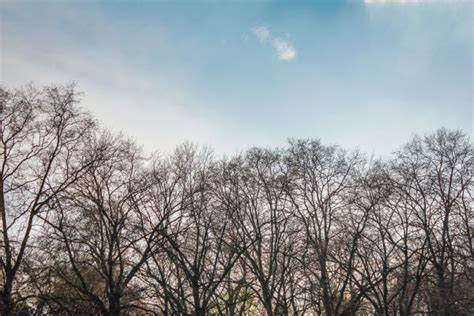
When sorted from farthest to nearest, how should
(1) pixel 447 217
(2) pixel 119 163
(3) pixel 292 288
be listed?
(3) pixel 292 288 < (1) pixel 447 217 < (2) pixel 119 163

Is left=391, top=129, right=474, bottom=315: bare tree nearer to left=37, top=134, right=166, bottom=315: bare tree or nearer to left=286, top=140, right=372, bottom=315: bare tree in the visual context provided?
left=286, top=140, right=372, bottom=315: bare tree

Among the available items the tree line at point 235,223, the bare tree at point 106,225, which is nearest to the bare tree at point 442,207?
the tree line at point 235,223

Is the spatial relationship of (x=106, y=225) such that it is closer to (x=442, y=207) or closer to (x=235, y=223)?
(x=235, y=223)

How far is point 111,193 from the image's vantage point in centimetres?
2088

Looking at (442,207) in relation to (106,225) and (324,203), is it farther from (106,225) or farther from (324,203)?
(106,225)

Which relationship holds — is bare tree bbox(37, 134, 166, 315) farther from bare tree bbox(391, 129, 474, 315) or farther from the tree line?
bare tree bbox(391, 129, 474, 315)

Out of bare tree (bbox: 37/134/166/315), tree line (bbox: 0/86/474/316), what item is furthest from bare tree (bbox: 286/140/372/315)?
bare tree (bbox: 37/134/166/315)

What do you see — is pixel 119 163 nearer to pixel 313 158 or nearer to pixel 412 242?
pixel 313 158

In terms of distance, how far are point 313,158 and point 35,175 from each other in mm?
15659

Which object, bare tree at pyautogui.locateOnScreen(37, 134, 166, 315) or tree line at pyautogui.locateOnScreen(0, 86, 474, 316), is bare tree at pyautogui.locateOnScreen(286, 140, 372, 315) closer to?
tree line at pyautogui.locateOnScreen(0, 86, 474, 316)

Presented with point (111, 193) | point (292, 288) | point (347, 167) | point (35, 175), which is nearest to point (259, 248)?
point (292, 288)

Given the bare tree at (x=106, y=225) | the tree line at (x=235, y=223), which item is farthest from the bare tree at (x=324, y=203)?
the bare tree at (x=106, y=225)

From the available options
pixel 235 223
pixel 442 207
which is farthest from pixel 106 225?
pixel 442 207

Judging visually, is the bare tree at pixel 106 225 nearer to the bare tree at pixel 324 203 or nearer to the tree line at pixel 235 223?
Result: the tree line at pixel 235 223
